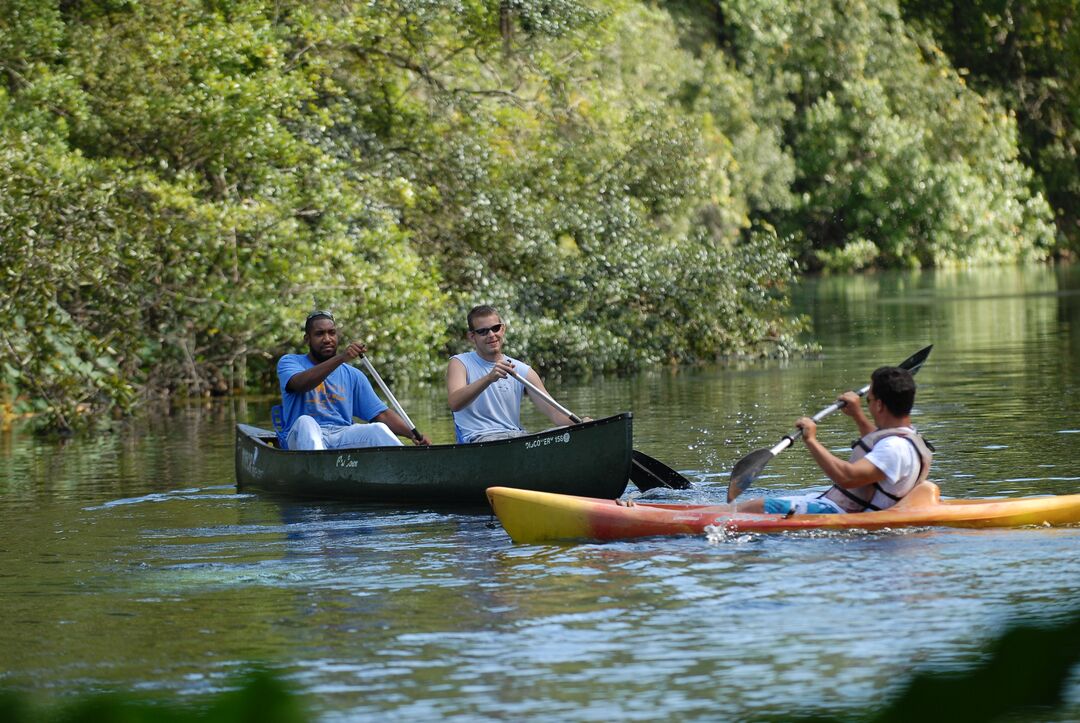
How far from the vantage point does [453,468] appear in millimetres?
10242

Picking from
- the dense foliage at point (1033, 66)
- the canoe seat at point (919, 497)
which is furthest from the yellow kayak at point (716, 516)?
the dense foliage at point (1033, 66)

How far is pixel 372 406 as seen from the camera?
11.5 metres

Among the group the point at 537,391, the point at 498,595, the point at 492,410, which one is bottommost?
the point at 498,595

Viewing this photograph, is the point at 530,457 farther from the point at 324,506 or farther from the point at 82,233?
the point at 82,233

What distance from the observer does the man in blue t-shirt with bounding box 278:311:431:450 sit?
11.0 metres

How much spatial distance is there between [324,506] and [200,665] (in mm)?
5057

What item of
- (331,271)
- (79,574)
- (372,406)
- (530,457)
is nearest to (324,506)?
(372,406)

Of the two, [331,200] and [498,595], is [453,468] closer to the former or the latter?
[498,595]

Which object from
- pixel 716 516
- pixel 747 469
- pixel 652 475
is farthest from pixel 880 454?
pixel 652 475

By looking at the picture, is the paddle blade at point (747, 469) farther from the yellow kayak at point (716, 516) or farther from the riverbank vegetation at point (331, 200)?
the riverbank vegetation at point (331, 200)

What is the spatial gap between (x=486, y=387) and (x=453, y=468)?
1.82 ft

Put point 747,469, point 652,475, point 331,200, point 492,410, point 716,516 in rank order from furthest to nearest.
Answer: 1. point 331,200
2. point 652,475
3. point 492,410
4. point 747,469
5. point 716,516

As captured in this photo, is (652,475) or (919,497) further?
(652,475)

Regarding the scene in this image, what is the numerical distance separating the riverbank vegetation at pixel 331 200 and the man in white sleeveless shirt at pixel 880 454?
1068 cm
